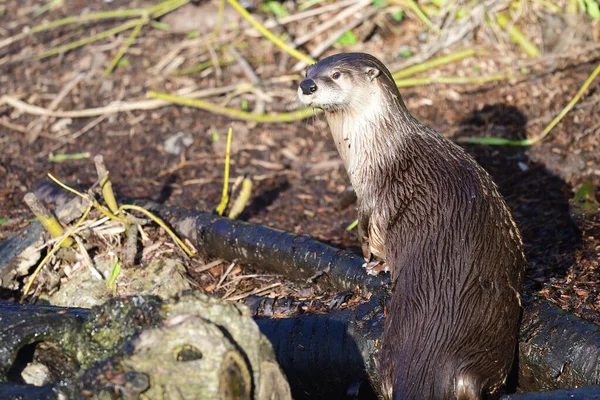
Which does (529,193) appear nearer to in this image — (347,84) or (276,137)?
(347,84)

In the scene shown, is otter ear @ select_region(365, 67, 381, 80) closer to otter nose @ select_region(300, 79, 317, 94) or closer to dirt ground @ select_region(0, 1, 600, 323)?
otter nose @ select_region(300, 79, 317, 94)

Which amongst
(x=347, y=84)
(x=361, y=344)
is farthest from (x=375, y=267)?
(x=347, y=84)

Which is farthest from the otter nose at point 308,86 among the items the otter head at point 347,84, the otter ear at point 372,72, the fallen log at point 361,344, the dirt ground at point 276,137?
the dirt ground at point 276,137

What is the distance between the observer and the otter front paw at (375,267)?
10.6 feet

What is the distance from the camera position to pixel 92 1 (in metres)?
7.02

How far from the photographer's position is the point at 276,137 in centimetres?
543

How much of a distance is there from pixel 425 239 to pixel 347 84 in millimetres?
840

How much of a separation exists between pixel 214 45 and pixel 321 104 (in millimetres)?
3211

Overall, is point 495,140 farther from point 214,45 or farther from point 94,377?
point 94,377

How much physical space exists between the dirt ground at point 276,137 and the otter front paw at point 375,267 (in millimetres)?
630

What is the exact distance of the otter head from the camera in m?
3.29

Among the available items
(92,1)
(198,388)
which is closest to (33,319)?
(198,388)

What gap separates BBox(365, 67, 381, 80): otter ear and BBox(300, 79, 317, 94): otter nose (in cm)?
22

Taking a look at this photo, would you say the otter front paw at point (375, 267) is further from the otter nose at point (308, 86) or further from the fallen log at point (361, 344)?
the otter nose at point (308, 86)
